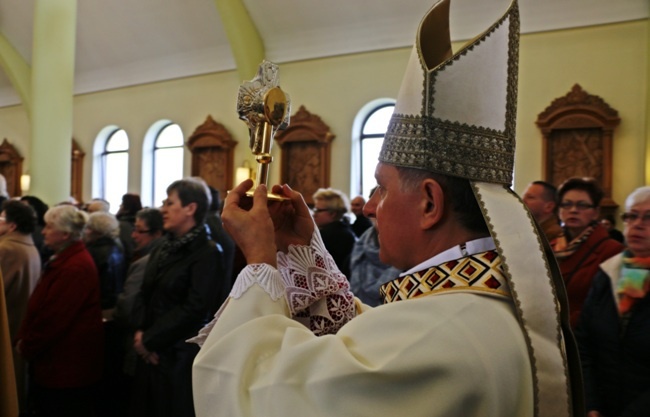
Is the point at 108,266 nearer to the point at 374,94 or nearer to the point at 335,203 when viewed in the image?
the point at 335,203

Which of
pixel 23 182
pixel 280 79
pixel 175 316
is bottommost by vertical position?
pixel 175 316

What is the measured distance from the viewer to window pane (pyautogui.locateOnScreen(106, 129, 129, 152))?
1490cm

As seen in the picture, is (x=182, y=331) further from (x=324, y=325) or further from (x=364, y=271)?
(x=324, y=325)

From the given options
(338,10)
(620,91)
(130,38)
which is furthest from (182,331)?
(130,38)

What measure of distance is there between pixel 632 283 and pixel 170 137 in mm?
12461

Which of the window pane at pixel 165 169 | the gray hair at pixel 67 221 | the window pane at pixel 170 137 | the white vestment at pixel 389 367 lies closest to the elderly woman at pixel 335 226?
the gray hair at pixel 67 221

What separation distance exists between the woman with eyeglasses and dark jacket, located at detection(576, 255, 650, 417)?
292mm

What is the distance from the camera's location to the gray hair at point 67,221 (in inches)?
163

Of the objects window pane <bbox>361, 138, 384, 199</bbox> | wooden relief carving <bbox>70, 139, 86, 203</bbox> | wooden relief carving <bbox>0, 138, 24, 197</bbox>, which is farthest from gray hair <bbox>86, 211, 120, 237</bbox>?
wooden relief carving <bbox>0, 138, 24, 197</bbox>

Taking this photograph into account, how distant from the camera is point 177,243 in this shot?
12.0ft

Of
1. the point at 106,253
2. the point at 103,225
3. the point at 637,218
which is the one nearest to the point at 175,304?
the point at 106,253

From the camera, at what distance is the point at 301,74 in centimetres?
1185

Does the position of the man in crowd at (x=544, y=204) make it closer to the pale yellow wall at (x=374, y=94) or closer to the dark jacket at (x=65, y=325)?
the dark jacket at (x=65, y=325)

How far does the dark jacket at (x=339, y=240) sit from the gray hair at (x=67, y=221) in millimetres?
1765
